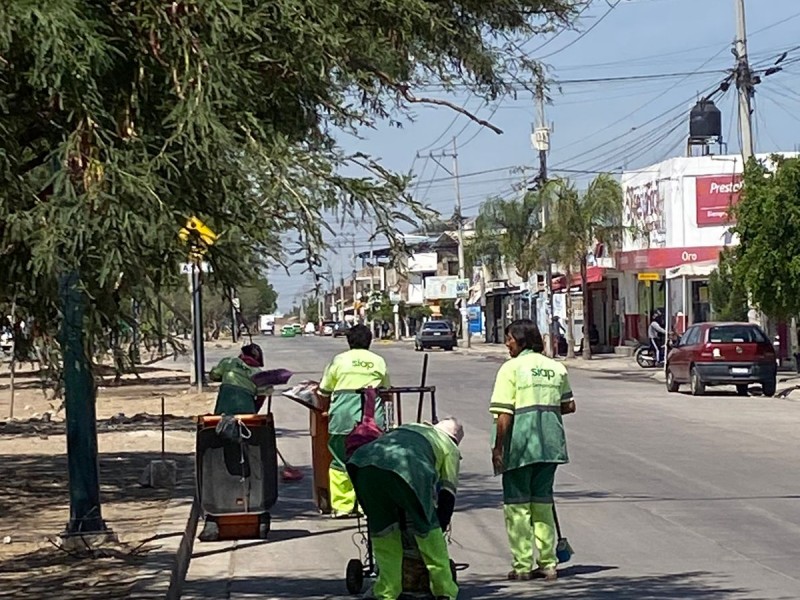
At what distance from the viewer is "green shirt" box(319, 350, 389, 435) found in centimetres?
1270

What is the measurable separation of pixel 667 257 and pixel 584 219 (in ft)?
11.3

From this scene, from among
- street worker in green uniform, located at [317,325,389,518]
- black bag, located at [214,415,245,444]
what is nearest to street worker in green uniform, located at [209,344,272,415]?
street worker in green uniform, located at [317,325,389,518]

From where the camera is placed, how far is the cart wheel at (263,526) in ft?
39.8

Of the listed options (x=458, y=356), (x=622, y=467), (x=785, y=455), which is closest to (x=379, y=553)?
(x=622, y=467)

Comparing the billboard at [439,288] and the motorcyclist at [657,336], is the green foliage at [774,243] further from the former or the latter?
the billboard at [439,288]

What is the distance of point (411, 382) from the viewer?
36.7 metres

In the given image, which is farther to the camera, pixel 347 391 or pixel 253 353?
pixel 253 353

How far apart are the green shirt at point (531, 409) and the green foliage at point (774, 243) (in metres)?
21.1

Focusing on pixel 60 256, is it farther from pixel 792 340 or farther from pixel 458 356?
pixel 458 356

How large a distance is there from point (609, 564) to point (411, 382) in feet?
84.8

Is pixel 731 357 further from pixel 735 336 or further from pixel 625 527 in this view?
pixel 625 527

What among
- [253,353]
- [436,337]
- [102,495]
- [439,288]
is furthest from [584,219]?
[439,288]

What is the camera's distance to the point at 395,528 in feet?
27.3

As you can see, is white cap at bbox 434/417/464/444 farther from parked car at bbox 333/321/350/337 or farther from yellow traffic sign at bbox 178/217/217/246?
parked car at bbox 333/321/350/337
